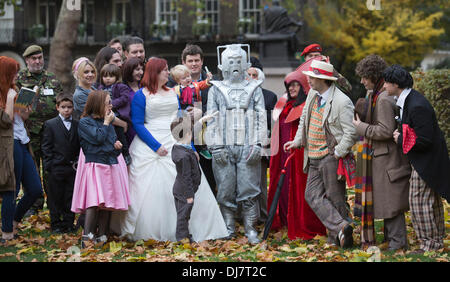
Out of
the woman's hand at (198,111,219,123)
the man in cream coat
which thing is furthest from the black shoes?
the woman's hand at (198,111,219,123)

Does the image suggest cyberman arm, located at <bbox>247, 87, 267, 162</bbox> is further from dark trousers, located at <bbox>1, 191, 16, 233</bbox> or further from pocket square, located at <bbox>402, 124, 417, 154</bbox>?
dark trousers, located at <bbox>1, 191, 16, 233</bbox>

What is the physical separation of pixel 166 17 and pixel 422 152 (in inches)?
1213

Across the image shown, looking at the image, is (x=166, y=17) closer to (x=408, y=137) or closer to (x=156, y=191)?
(x=156, y=191)

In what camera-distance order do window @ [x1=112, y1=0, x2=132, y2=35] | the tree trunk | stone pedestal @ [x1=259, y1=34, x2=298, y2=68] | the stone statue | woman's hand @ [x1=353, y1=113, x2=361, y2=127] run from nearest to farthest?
1. woman's hand @ [x1=353, y1=113, x2=361, y2=127]
2. the tree trunk
3. stone pedestal @ [x1=259, y1=34, x2=298, y2=68]
4. the stone statue
5. window @ [x1=112, y1=0, x2=132, y2=35]

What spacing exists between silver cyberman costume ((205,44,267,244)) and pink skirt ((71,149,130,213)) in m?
1.10

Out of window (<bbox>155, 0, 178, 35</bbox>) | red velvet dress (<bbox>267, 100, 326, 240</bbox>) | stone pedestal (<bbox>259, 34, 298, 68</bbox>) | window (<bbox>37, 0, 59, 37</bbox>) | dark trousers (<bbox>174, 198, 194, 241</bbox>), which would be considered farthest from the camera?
window (<bbox>37, 0, 59, 37</bbox>)

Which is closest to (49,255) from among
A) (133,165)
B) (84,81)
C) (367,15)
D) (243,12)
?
(133,165)

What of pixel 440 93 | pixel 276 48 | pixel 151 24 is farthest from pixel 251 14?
pixel 440 93

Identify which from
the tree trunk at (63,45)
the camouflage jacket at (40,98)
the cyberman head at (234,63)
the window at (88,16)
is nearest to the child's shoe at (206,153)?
the cyberman head at (234,63)

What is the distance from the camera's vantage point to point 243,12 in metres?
35.1

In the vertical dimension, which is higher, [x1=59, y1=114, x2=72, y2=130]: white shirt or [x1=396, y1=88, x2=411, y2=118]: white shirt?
[x1=396, y1=88, x2=411, y2=118]: white shirt

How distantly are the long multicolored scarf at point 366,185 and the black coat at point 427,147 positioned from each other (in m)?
0.42

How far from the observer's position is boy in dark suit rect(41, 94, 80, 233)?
28.3 feet

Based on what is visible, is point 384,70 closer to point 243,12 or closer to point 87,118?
point 87,118
